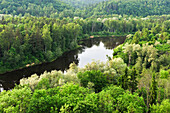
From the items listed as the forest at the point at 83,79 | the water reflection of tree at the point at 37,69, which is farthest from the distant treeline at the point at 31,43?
the water reflection of tree at the point at 37,69

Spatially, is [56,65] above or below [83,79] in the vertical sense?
below

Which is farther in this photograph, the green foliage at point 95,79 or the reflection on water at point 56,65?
the reflection on water at point 56,65

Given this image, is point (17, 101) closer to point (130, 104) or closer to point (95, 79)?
point (130, 104)

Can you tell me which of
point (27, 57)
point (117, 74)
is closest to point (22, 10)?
point (27, 57)

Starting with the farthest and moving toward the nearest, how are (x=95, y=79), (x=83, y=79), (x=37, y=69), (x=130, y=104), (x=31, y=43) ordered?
(x=31, y=43) < (x=37, y=69) < (x=83, y=79) < (x=95, y=79) < (x=130, y=104)

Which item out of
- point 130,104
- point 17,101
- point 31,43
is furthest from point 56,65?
point 130,104

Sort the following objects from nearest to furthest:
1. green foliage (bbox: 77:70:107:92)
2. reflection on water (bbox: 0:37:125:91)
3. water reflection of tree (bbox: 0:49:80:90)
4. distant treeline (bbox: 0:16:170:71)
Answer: green foliage (bbox: 77:70:107:92)
water reflection of tree (bbox: 0:49:80:90)
reflection on water (bbox: 0:37:125:91)
distant treeline (bbox: 0:16:170:71)

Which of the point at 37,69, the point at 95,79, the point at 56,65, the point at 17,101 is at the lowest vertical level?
the point at 56,65

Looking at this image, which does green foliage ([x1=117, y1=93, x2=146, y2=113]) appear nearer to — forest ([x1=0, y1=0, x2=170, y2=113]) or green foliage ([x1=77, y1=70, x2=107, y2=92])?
forest ([x1=0, y1=0, x2=170, y2=113])

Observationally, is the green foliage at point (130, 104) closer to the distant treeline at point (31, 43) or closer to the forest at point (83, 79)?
the forest at point (83, 79)

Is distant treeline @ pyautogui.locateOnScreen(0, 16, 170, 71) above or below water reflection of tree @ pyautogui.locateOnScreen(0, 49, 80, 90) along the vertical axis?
above

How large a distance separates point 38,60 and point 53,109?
5459 cm

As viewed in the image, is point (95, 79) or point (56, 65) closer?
point (95, 79)

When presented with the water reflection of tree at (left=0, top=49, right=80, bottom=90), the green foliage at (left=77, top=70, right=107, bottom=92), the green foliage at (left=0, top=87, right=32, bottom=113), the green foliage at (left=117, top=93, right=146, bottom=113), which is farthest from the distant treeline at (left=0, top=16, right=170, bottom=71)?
the green foliage at (left=117, top=93, right=146, bottom=113)
